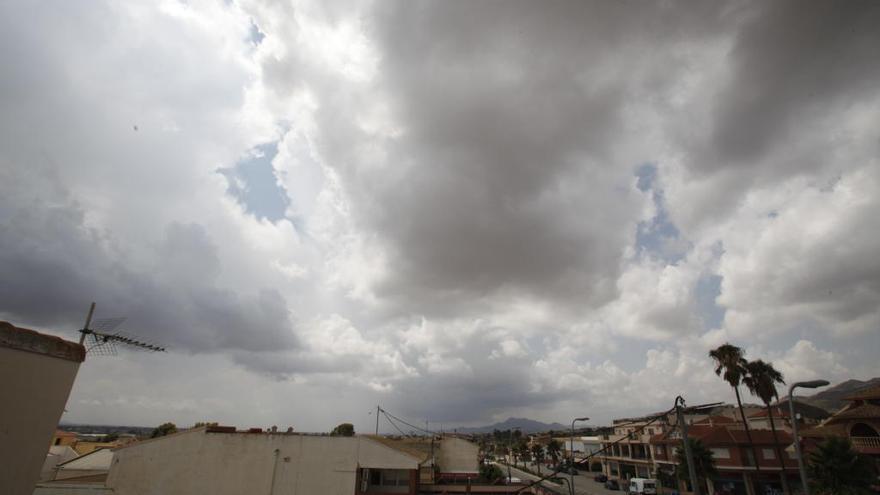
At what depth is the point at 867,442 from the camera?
3888cm

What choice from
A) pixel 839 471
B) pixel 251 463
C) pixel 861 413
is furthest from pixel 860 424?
pixel 251 463

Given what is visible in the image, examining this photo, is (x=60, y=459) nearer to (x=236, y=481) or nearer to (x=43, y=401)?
(x=236, y=481)

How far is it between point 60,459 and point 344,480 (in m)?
37.8

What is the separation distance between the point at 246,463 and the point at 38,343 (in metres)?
33.3

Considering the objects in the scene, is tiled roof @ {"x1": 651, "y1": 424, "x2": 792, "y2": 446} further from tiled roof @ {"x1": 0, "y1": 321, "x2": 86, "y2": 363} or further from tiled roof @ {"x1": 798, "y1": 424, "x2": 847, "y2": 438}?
tiled roof @ {"x1": 0, "y1": 321, "x2": 86, "y2": 363}

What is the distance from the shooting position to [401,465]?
3684 centimetres

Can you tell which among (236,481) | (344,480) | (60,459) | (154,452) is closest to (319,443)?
(344,480)

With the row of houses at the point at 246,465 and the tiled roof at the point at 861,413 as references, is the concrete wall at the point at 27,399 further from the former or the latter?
the tiled roof at the point at 861,413

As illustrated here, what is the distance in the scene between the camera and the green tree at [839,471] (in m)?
29.7

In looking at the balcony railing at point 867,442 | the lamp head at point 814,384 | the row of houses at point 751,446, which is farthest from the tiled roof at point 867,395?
the lamp head at point 814,384

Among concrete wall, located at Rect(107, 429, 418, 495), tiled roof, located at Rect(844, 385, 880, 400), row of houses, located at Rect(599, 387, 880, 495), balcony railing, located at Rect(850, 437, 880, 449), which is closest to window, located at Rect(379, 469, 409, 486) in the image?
concrete wall, located at Rect(107, 429, 418, 495)

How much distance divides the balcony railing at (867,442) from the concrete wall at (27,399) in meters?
58.3

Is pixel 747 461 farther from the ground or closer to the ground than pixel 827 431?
closer to the ground

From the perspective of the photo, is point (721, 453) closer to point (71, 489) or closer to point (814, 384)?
point (814, 384)
